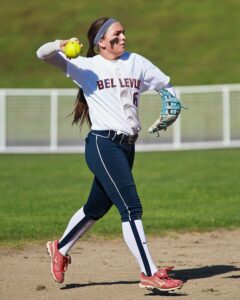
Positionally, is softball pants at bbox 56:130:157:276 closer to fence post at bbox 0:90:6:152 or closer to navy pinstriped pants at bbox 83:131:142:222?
navy pinstriped pants at bbox 83:131:142:222

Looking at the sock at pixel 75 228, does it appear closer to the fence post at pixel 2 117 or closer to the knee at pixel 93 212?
the knee at pixel 93 212

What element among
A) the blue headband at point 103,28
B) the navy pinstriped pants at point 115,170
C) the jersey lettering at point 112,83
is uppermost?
the blue headband at point 103,28

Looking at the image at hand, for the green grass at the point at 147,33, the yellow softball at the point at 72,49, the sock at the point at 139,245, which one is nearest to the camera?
the yellow softball at the point at 72,49

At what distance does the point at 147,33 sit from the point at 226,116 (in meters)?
14.7

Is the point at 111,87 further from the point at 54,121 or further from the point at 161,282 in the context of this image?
the point at 54,121

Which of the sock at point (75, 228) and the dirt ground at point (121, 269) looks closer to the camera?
the dirt ground at point (121, 269)

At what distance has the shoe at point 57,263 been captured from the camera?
854 cm

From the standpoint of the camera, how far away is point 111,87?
320 inches

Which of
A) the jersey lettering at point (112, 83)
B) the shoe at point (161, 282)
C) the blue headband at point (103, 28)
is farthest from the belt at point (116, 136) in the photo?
the shoe at point (161, 282)

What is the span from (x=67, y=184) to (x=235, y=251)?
7.52 m

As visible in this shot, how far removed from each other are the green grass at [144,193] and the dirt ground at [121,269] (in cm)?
77

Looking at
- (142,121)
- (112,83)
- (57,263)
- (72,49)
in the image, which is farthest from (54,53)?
(142,121)

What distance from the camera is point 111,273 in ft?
30.9

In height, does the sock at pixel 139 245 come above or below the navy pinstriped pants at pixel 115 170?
below
